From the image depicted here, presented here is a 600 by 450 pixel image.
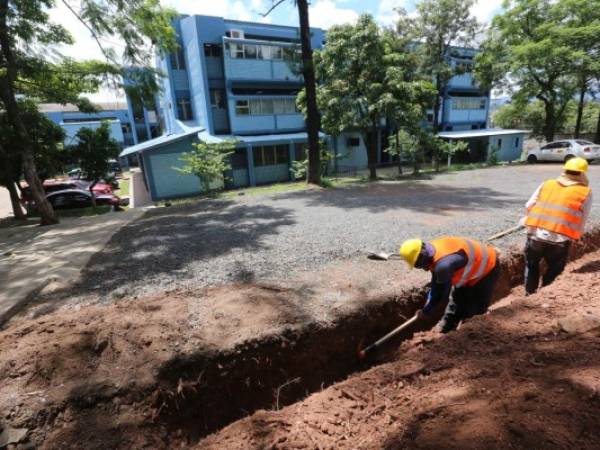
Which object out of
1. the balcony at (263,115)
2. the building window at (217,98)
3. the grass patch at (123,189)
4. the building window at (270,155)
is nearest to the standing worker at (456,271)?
the building window at (270,155)

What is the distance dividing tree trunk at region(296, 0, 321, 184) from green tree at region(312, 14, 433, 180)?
39.5 inches

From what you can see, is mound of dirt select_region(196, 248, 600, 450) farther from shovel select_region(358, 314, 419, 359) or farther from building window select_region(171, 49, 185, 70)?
building window select_region(171, 49, 185, 70)

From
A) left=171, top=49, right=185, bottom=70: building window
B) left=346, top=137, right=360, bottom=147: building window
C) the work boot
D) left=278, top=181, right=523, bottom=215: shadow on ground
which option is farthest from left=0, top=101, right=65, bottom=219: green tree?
left=346, top=137, right=360, bottom=147: building window

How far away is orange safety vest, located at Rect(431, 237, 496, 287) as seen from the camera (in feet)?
10.3

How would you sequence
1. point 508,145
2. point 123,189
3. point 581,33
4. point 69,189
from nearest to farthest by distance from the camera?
point 69,189 < point 581,33 < point 123,189 < point 508,145

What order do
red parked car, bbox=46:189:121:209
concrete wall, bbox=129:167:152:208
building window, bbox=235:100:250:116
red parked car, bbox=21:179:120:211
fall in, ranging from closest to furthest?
red parked car, bbox=21:179:120:211
red parked car, bbox=46:189:121:209
concrete wall, bbox=129:167:152:208
building window, bbox=235:100:250:116

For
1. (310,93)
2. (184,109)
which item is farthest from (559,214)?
(184,109)

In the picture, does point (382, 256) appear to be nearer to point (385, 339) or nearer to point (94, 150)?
point (385, 339)

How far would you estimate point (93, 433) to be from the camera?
7.89 feet

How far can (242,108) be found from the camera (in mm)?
18266

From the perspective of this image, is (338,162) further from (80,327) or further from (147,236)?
(80,327)

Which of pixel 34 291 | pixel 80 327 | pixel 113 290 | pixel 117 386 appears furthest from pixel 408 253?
pixel 34 291

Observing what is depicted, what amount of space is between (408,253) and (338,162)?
1900 cm

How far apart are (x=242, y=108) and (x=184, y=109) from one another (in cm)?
427
